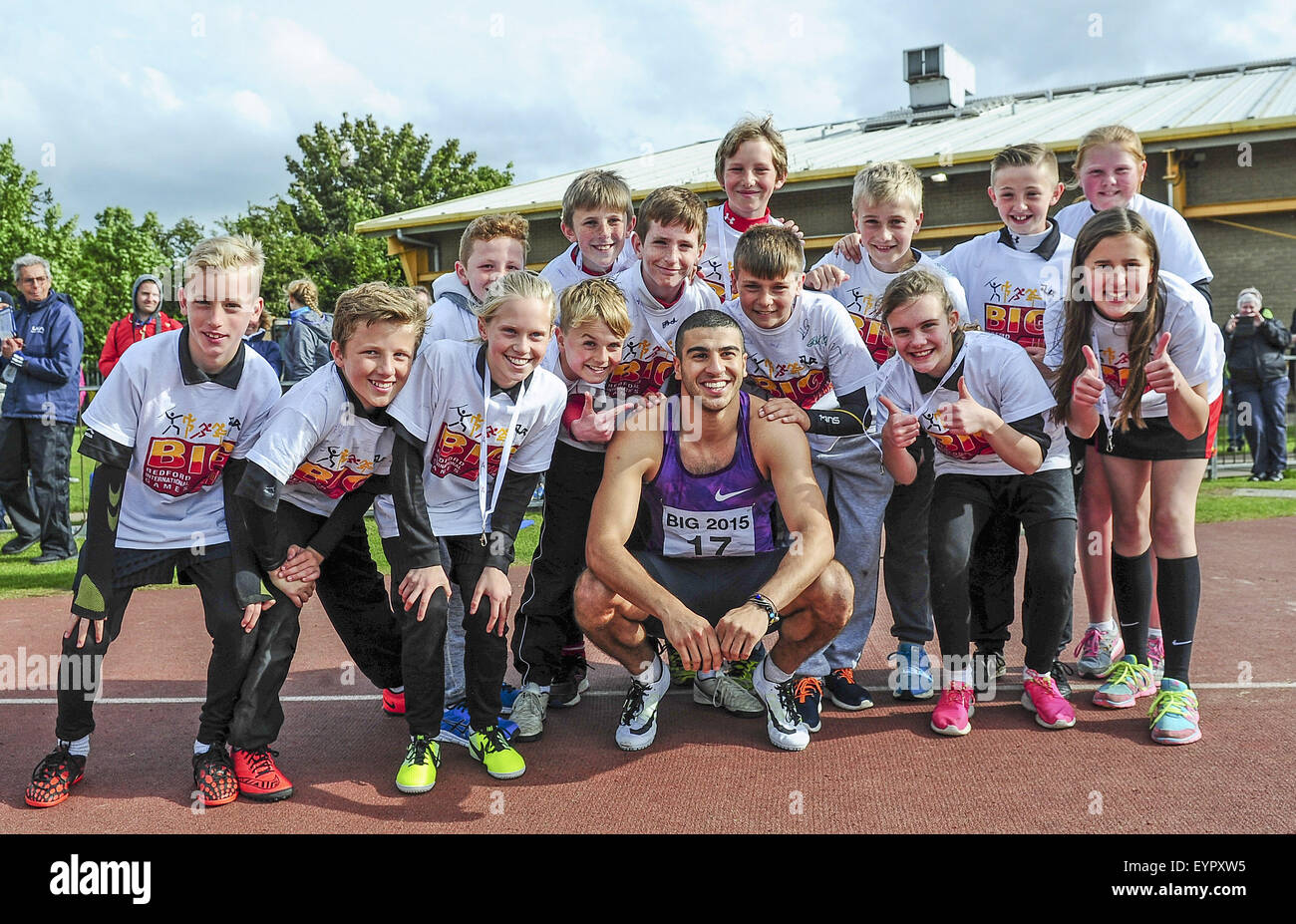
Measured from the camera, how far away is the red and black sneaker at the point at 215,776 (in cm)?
351

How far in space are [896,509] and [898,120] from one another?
62.1 feet

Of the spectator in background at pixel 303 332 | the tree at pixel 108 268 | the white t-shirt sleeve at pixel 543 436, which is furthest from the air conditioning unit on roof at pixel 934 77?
the tree at pixel 108 268

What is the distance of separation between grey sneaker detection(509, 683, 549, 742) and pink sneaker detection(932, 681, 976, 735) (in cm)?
162

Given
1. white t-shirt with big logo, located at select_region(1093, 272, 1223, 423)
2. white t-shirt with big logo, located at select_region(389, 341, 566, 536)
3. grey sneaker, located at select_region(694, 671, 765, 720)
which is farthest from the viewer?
grey sneaker, located at select_region(694, 671, 765, 720)

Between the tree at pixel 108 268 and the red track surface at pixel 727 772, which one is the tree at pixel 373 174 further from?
the red track surface at pixel 727 772

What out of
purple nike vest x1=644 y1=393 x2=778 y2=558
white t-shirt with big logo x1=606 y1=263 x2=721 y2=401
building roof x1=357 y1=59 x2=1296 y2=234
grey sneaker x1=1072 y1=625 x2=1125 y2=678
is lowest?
grey sneaker x1=1072 y1=625 x2=1125 y2=678

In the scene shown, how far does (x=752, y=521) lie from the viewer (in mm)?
4117

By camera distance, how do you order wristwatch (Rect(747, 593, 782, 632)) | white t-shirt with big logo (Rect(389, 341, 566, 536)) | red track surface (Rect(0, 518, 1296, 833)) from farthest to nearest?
white t-shirt with big logo (Rect(389, 341, 566, 536))
wristwatch (Rect(747, 593, 782, 632))
red track surface (Rect(0, 518, 1296, 833))

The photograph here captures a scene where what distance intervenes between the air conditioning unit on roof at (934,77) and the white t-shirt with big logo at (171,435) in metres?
20.7

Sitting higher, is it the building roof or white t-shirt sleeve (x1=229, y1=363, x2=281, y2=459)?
the building roof

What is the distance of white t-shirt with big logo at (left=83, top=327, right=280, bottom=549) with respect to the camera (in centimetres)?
354

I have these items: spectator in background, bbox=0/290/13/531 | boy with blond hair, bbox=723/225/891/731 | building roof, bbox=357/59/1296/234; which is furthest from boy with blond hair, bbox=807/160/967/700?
building roof, bbox=357/59/1296/234

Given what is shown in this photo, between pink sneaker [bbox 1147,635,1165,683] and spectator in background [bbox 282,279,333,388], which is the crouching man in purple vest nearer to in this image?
pink sneaker [bbox 1147,635,1165,683]

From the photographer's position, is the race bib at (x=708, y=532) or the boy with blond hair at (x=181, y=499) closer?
the boy with blond hair at (x=181, y=499)
